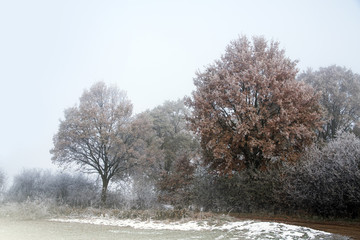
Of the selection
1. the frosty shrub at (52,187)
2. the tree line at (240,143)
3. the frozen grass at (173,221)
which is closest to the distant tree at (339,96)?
the tree line at (240,143)

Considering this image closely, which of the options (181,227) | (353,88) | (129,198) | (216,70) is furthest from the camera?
(353,88)

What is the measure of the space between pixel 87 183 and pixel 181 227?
1885 cm

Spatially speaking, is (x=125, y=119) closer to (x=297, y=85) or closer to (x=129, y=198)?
(x=129, y=198)

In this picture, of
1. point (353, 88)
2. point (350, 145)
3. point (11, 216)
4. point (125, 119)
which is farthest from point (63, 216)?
point (353, 88)

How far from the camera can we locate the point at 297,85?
14930mm

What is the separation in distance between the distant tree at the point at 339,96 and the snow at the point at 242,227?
1719cm

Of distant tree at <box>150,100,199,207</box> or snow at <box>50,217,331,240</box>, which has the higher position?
distant tree at <box>150,100,199,207</box>

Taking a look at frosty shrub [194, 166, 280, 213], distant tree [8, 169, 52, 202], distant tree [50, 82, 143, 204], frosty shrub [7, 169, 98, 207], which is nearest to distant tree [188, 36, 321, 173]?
frosty shrub [194, 166, 280, 213]

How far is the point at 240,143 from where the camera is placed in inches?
594

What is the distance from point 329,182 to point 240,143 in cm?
517

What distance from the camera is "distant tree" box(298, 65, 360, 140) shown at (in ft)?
75.9

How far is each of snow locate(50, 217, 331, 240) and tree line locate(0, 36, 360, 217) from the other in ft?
11.1

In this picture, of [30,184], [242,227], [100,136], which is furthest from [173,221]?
[30,184]

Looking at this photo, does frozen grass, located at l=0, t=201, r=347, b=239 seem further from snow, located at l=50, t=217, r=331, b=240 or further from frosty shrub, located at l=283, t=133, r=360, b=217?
frosty shrub, located at l=283, t=133, r=360, b=217
